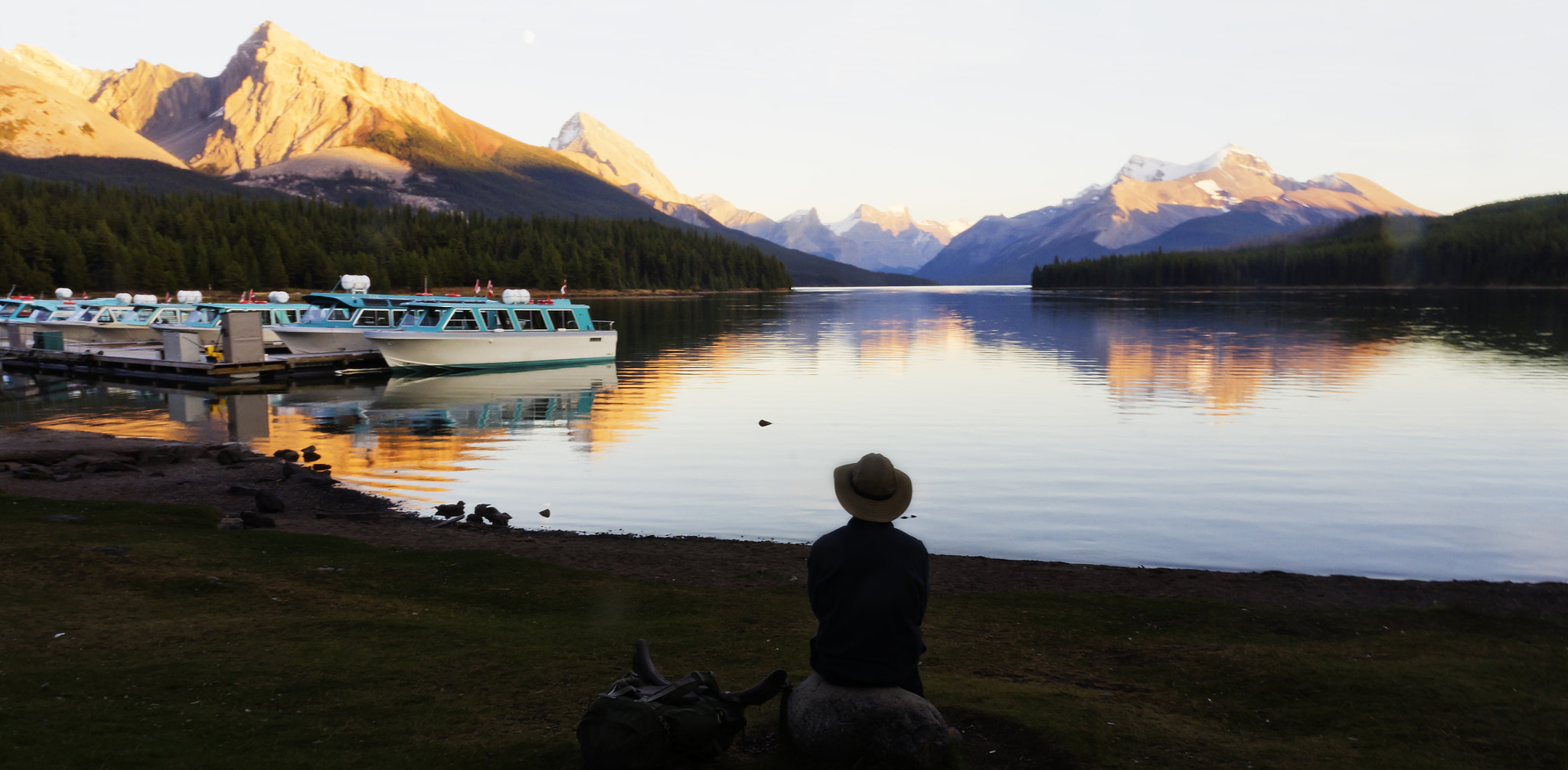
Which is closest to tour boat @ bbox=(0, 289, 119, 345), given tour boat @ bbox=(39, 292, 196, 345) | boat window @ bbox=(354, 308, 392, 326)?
tour boat @ bbox=(39, 292, 196, 345)

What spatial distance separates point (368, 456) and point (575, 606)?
61.6ft

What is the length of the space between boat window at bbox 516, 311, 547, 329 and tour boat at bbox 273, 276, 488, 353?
2888 mm

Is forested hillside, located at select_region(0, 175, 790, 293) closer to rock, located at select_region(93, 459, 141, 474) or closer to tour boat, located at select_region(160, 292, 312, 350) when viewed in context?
tour boat, located at select_region(160, 292, 312, 350)

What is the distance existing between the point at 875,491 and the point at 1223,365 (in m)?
54.6

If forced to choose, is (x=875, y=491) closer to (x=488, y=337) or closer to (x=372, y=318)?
(x=488, y=337)

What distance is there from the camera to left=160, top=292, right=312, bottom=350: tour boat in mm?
59250

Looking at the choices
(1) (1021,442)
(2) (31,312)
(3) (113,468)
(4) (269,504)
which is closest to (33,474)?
(3) (113,468)

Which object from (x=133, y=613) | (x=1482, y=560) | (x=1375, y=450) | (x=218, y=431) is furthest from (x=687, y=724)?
(x=218, y=431)

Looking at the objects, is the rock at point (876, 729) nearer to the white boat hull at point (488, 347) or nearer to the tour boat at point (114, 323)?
the white boat hull at point (488, 347)

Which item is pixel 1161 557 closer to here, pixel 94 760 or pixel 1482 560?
pixel 1482 560

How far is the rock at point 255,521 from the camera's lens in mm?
17203

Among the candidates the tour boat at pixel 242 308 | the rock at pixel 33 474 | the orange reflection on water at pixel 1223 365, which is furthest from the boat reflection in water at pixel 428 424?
the orange reflection on water at pixel 1223 365

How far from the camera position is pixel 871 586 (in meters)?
7.04

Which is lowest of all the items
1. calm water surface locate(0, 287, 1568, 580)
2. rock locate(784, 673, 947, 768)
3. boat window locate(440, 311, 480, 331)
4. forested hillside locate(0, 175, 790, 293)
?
calm water surface locate(0, 287, 1568, 580)
